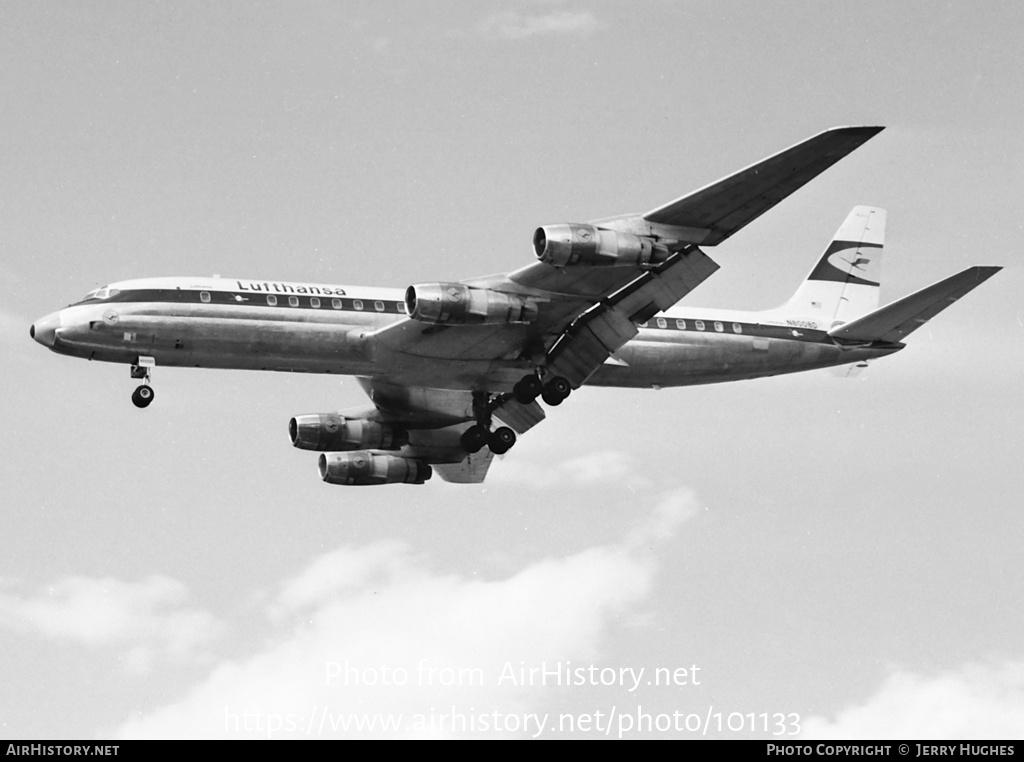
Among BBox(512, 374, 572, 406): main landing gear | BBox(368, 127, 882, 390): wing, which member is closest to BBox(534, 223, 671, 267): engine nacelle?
BBox(368, 127, 882, 390): wing

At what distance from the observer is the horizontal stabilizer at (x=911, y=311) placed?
40.6 m

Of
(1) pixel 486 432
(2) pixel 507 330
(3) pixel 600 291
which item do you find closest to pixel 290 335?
(2) pixel 507 330

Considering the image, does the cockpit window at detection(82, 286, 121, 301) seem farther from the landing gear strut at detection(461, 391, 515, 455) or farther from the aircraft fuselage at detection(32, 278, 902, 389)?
the landing gear strut at detection(461, 391, 515, 455)

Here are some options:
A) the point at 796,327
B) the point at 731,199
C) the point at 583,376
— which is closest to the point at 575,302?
the point at 583,376

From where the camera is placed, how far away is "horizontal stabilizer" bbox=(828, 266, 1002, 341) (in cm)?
4059

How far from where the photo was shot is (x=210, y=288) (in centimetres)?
4141

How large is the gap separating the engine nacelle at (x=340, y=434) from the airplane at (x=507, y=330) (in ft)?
0.15

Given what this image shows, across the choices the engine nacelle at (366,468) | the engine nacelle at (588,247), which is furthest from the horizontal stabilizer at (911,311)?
the engine nacelle at (366,468)

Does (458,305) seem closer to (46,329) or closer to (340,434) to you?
(340,434)

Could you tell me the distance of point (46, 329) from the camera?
133 feet

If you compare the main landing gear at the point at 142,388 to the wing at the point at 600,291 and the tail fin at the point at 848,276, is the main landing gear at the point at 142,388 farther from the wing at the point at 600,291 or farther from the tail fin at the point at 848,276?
the tail fin at the point at 848,276

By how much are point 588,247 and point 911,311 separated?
11.4 m
